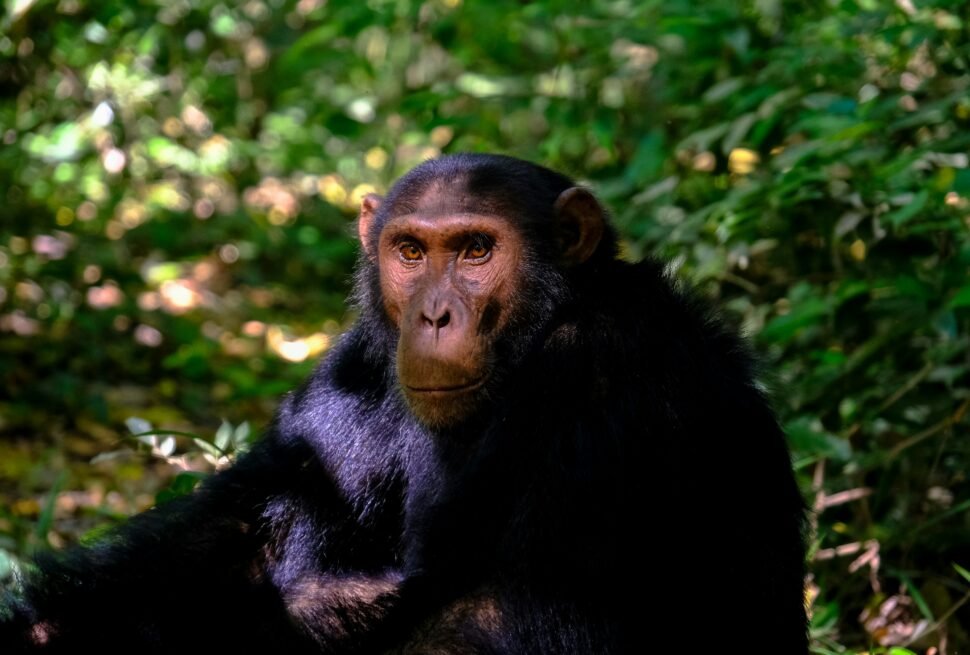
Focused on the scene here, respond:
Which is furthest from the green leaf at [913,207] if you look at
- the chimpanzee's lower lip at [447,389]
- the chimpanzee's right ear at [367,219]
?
the chimpanzee's right ear at [367,219]

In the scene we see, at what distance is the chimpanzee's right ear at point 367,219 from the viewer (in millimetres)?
4930

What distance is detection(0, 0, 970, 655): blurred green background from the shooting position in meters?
5.73

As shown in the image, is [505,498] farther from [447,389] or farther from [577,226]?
[577,226]

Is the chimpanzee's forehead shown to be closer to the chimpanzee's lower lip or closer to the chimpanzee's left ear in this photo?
the chimpanzee's left ear

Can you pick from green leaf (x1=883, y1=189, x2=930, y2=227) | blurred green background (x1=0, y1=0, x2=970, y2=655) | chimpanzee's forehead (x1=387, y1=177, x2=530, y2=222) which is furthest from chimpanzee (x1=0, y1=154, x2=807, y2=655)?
green leaf (x1=883, y1=189, x2=930, y2=227)

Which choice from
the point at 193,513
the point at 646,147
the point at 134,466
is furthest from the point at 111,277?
the point at 193,513

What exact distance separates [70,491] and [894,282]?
4576mm

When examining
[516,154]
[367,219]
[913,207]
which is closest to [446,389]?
Result: [367,219]

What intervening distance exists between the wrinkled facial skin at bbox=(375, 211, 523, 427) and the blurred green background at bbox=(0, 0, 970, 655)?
697 millimetres

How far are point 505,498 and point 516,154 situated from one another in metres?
4.46

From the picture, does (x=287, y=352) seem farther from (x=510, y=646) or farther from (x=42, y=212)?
(x=510, y=646)

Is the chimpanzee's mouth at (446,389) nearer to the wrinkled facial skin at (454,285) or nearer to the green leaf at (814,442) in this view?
the wrinkled facial skin at (454,285)

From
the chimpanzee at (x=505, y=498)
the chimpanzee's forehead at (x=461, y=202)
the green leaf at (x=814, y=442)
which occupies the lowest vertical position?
the green leaf at (x=814, y=442)

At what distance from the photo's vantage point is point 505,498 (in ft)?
13.5
